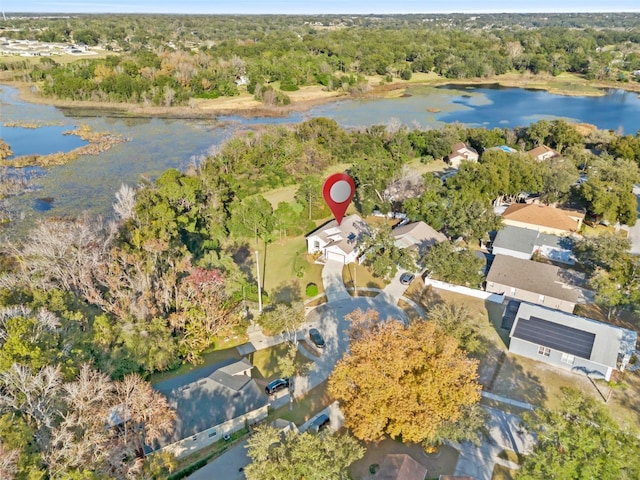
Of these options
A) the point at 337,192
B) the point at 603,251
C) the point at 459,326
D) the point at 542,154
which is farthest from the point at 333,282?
the point at 542,154

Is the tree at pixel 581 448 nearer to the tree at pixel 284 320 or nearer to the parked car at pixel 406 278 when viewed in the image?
the tree at pixel 284 320

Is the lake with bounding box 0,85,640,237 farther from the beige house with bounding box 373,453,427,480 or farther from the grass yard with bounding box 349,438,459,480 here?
the beige house with bounding box 373,453,427,480

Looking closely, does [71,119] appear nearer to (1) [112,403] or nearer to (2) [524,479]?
(1) [112,403]

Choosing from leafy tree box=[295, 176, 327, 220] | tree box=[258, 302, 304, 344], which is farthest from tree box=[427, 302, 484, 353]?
leafy tree box=[295, 176, 327, 220]

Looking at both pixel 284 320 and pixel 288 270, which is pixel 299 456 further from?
pixel 288 270

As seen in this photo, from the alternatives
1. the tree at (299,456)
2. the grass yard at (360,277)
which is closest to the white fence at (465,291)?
the grass yard at (360,277)
